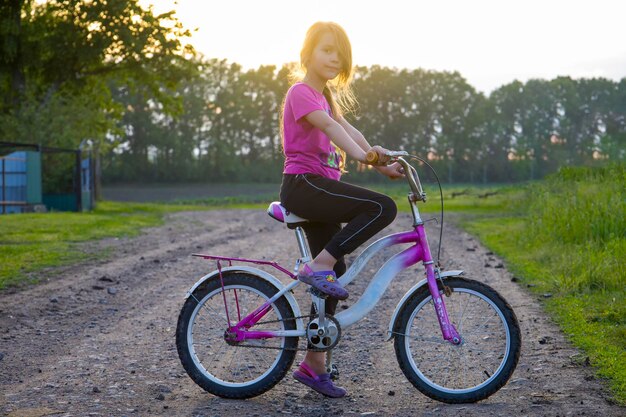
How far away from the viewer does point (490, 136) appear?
8656 cm

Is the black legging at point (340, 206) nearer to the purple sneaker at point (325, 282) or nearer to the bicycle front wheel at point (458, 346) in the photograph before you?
the purple sneaker at point (325, 282)

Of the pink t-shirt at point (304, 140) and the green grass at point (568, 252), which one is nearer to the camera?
the pink t-shirt at point (304, 140)

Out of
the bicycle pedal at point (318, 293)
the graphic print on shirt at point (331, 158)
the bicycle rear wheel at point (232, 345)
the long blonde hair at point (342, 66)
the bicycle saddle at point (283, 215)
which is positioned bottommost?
the bicycle rear wheel at point (232, 345)

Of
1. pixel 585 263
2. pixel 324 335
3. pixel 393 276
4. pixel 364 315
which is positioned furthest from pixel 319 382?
pixel 585 263

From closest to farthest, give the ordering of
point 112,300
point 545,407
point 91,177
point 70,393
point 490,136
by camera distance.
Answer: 1. point 545,407
2. point 70,393
3. point 112,300
4. point 91,177
5. point 490,136

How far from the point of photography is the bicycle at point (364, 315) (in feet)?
16.8

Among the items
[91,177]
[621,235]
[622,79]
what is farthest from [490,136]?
[621,235]

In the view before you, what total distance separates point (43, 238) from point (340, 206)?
13.5m

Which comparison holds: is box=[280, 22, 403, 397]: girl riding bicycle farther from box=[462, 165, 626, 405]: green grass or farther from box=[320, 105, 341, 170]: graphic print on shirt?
box=[462, 165, 626, 405]: green grass

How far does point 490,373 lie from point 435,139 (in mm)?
83096

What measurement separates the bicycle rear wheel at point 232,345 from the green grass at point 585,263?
2022 millimetres

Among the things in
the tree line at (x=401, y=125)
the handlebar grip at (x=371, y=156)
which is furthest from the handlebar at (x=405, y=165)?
the tree line at (x=401, y=125)

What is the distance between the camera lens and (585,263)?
10.4m

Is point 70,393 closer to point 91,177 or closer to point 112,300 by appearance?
point 112,300
